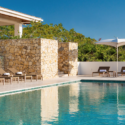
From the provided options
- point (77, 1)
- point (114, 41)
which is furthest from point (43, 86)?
point (77, 1)

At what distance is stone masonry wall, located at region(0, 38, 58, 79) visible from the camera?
15.4m

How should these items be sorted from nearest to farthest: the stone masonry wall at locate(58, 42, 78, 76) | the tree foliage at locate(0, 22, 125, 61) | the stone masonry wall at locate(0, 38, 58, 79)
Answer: the stone masonry wall at locate(0, 38, 58, 79) → the stone masonry wall at locate(58, 42, 78, 76) → the tree foliage at locate(0, 22, 125, 61)

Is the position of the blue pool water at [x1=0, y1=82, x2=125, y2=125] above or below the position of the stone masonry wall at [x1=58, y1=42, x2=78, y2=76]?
below

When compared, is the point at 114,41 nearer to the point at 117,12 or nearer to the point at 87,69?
the point at 87,69

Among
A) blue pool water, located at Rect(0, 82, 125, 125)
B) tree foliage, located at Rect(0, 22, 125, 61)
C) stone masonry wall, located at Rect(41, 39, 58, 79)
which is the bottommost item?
blue pool water, located at Rect(0, 82, 125, 125)

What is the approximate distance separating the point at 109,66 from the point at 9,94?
39.1 ft

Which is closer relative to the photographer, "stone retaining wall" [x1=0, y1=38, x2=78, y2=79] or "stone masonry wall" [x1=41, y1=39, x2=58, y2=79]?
"stone retaining wall" [x1=0, y1=38, x2=78, y2=79]

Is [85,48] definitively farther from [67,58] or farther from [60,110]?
[60,110]

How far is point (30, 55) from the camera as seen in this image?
1566 centimetres

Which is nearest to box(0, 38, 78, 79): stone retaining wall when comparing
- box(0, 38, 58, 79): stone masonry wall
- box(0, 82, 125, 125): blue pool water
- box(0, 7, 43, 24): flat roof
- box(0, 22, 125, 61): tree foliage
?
box(0, 38, 58, 79): stone masonry wall

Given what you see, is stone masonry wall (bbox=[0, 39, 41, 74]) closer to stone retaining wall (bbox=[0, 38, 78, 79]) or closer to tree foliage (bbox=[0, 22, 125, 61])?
stone retaining wall (bbox=[0, 38, 78, 79])

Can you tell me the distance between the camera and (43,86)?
1174 cm

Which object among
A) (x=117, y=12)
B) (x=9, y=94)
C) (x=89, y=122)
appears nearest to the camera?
(x=89, y=122)

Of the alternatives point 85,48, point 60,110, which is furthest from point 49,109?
point 85,48
